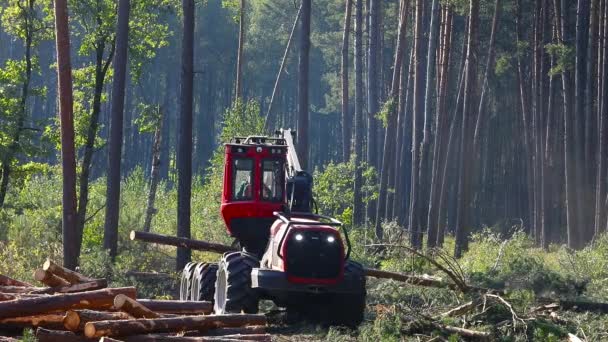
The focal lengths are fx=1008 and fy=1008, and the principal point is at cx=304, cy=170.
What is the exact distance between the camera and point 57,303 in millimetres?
11281

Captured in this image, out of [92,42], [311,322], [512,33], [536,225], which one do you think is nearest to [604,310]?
[311,322]

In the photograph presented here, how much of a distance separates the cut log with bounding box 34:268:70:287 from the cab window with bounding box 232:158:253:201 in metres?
5.68

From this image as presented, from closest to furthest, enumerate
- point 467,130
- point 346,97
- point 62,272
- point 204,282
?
point 62,272
point 204,282
point 467,130
point 346,97

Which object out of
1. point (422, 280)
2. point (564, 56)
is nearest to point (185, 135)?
point (422, 280)

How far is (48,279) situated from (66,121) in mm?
11332

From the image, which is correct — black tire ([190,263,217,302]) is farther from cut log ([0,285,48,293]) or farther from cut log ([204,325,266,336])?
cut log ([204,325,266,336])

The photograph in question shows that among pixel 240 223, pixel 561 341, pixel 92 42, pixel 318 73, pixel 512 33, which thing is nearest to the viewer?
pixel 561 341

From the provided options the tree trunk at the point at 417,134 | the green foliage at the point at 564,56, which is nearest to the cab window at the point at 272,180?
the tree trunk at the point at 417,134

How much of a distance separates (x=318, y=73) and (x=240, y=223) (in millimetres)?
76055

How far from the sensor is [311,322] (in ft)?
56.6

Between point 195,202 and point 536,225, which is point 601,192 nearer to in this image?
point 536,225

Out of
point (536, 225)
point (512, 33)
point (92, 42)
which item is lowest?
point (536, 225)

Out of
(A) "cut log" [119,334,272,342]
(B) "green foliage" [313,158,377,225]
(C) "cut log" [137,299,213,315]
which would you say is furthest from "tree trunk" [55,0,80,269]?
(B) "green foliage" [313,158,377,225]

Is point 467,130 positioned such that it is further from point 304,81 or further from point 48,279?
point 48,279
